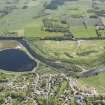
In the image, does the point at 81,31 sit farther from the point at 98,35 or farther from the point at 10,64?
the point at 10,64

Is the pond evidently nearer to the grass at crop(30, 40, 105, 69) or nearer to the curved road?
the curved road

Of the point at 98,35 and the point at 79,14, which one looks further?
the point at 79,14

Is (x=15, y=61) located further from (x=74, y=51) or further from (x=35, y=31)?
(x=35, y=31)

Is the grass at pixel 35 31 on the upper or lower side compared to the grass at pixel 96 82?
lower

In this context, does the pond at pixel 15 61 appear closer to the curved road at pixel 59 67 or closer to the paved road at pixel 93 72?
the curved road at pixel 59 67

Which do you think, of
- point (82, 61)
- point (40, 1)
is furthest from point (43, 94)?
point (40, 1)

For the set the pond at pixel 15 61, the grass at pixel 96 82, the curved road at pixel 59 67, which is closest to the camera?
the grass at pixel 96 82

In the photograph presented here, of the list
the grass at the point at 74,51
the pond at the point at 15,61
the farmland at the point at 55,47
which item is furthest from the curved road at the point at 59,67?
the pond at the point at 15,61

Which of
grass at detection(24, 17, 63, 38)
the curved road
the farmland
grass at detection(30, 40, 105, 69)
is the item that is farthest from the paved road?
grass at detection(24, 17, 63, 38)
